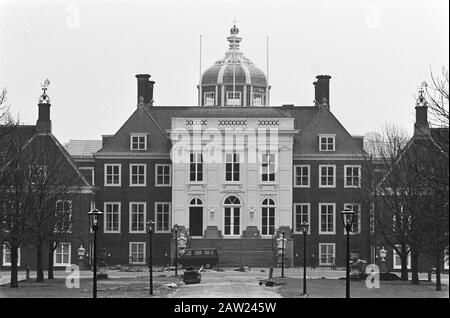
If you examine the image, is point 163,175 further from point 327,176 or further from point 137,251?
point 327,176

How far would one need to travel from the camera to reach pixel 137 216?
79000 mm

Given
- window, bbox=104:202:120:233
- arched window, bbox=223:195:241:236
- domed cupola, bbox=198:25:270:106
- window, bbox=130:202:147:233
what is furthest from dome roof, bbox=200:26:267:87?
window, bbox=104:202:120:233

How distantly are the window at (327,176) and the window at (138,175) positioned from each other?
11.1 m

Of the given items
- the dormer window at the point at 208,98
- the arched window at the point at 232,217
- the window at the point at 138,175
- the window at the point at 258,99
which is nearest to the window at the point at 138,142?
the window at the point at 138,175

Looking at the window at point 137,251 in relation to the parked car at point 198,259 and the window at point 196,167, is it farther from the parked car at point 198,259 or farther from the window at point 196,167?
the parked car at point 198,259

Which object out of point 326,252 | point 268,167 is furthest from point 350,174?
point 268,167

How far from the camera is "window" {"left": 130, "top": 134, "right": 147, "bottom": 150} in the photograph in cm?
7956

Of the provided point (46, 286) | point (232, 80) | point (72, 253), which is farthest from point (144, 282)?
point (232, 80)

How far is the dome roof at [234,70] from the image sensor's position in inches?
3506

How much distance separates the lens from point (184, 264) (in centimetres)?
6950

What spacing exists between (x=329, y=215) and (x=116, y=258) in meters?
13.5

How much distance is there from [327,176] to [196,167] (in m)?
8.34

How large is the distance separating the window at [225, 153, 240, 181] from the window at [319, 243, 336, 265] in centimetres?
680
